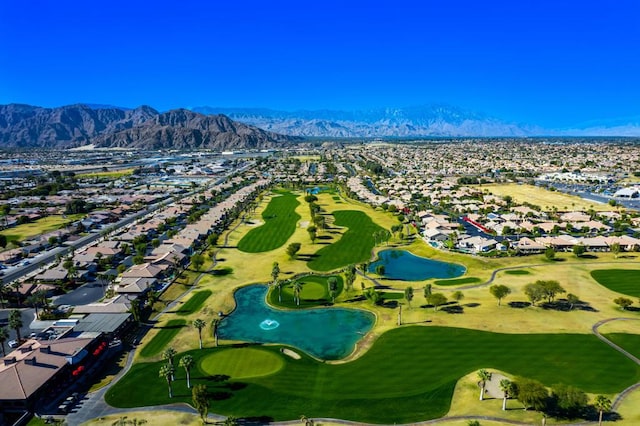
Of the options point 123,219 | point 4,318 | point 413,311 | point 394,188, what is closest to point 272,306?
point 413,311

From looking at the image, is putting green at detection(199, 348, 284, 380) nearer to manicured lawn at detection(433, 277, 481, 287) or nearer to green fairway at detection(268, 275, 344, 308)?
green fairway at detection(268, 275, 344, 308)

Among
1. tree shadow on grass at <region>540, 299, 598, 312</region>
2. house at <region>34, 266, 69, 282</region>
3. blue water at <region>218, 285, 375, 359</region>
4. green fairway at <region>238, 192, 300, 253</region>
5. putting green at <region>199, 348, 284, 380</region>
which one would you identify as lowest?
putting green at <region>199, 348, 284, 380</region>

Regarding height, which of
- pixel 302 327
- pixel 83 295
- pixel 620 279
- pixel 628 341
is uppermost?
pixel 620 279

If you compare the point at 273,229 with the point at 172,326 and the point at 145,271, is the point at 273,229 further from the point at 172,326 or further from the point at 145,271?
the point at 172,326

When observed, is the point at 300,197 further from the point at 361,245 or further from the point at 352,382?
the point at 352,382

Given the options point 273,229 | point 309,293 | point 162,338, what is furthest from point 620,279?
point 273,229

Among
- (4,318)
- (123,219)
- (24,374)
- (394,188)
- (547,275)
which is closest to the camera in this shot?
(24,374)

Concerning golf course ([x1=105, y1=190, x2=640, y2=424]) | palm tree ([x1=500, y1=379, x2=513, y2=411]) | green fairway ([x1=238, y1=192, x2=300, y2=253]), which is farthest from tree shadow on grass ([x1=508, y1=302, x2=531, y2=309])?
green fairway ([x1=238, y1=192, x2=300, y2=253])
